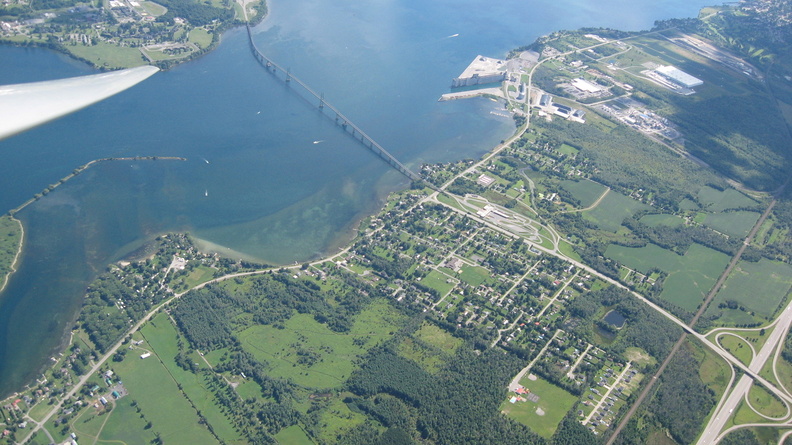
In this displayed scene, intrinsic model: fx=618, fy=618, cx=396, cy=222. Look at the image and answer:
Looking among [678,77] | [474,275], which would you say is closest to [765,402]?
[474,275]

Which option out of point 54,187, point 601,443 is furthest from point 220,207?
point 601,443

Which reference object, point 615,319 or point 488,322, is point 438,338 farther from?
point 615,319

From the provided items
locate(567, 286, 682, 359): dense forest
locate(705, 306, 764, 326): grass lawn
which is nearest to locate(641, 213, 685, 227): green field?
locate(705, 306, 764, 326): grass lawn

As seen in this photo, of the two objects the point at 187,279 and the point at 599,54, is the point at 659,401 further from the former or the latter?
the point at 599,54

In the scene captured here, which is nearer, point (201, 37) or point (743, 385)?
point (743, 385)

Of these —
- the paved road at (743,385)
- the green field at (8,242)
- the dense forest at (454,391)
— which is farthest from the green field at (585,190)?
the green field at (8,242)

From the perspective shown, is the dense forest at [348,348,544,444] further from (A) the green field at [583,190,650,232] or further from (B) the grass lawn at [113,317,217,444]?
(A) the green field at [583,190,650,232]
